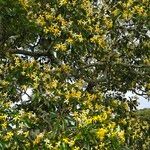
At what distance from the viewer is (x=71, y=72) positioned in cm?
1256

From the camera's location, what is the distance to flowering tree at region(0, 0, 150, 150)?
29.0 feet

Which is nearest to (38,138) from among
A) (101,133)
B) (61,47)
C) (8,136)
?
(8,136)

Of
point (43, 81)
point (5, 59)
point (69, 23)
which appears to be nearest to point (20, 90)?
point (43, 81)

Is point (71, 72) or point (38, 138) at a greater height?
point (71, 72)

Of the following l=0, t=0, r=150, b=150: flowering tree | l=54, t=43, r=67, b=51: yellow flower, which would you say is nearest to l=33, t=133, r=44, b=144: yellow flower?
l=0, t=0, r=150, b=150: flowering tree

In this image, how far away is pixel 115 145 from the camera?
347 inches

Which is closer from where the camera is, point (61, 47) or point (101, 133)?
point (101, 133)

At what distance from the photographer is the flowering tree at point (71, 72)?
885cm

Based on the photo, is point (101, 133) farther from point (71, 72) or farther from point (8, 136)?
point (71, 72)

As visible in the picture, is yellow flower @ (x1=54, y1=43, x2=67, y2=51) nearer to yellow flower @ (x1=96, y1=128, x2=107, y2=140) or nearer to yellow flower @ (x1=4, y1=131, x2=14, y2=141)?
yellow flower @ (x1=96, y1=128, x2=107, y2=140)

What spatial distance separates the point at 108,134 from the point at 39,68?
3.61 m

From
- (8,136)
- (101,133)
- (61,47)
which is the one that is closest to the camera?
(8,136)

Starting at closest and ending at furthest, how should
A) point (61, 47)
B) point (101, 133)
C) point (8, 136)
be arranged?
1. point (8, 136)
2. point (101, 133)
3. point (61, 47)

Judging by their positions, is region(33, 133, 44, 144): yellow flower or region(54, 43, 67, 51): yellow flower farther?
region(54, 43, 67, 51): yellow flower
